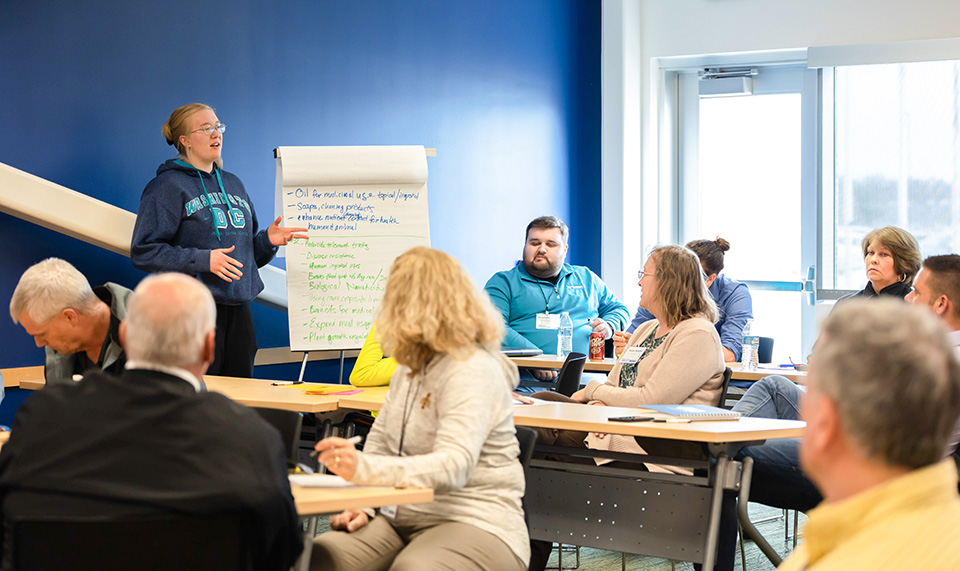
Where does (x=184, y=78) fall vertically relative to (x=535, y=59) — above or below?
below

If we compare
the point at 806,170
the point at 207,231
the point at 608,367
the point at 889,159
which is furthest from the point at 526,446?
the point at 806,170

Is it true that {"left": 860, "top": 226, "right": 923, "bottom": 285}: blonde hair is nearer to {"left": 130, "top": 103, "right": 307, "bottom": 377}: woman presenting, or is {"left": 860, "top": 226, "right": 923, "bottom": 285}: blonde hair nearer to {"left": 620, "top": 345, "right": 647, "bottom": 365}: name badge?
A: {"left": 620, "top": 345, "right": 647, "bottom": 365}: name badge

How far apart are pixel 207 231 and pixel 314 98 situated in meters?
1.46

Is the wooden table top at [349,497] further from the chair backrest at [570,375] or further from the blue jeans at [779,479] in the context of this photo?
the chair backrest at [570,375]

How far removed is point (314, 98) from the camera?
16.7 ft

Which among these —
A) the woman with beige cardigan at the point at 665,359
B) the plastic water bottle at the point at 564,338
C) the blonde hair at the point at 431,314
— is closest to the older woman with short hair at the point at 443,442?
the blonde hair at the point at 431,314

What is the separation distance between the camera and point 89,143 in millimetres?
4020

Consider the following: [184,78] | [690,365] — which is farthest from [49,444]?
[184,78]

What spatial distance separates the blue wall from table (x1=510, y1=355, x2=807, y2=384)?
1404 mm

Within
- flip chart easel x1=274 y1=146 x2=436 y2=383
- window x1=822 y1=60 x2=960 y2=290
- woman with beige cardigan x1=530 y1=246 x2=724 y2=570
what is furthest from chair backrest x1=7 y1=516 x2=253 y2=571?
window x1=822 y1=60 x2=960 y2=290

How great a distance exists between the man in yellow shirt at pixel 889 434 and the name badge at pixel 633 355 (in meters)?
2.52

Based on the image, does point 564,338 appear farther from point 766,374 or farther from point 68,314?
point 68,314

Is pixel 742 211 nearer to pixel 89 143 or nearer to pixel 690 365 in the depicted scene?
pixel 690 365

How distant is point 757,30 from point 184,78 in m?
4.61
